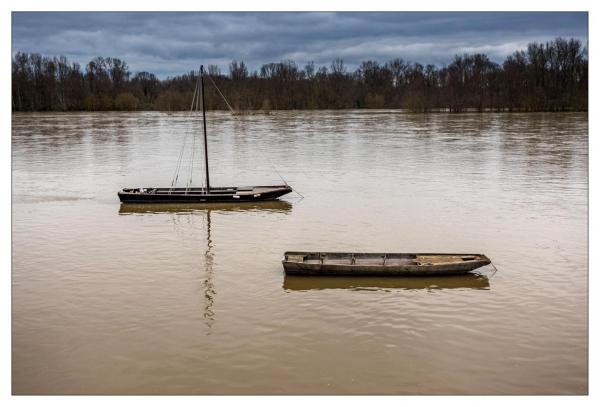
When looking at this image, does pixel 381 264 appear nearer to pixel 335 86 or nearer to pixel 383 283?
pixel 383 283

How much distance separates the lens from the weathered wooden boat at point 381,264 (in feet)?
61.8

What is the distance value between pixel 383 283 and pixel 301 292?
102 inches

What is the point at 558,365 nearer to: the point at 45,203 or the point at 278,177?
the point at 45,203

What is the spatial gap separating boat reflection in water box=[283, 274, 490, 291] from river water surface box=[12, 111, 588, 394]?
0.07 metres

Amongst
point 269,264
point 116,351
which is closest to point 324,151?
point 269,264

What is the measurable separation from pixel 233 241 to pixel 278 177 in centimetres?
1633

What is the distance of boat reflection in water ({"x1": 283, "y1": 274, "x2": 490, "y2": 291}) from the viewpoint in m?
18.5

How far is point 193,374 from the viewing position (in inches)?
513

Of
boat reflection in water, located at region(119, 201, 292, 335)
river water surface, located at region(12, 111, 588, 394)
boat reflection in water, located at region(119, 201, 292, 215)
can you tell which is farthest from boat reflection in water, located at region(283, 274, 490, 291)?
boat reflection in water, located at region(119, 201, 292, 215)

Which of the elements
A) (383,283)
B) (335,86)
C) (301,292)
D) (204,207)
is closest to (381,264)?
(383,283)

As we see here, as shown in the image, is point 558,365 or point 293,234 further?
point 293,234

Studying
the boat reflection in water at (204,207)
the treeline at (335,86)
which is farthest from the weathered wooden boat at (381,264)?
the treeline at (335,86)

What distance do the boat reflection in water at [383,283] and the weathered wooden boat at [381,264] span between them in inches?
6.9

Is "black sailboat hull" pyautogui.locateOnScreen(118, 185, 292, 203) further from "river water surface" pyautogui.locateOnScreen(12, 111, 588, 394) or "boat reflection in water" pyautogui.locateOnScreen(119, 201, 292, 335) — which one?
"river water surface" pyautogui.locateOnScreen(12, 111, 588, 394)
